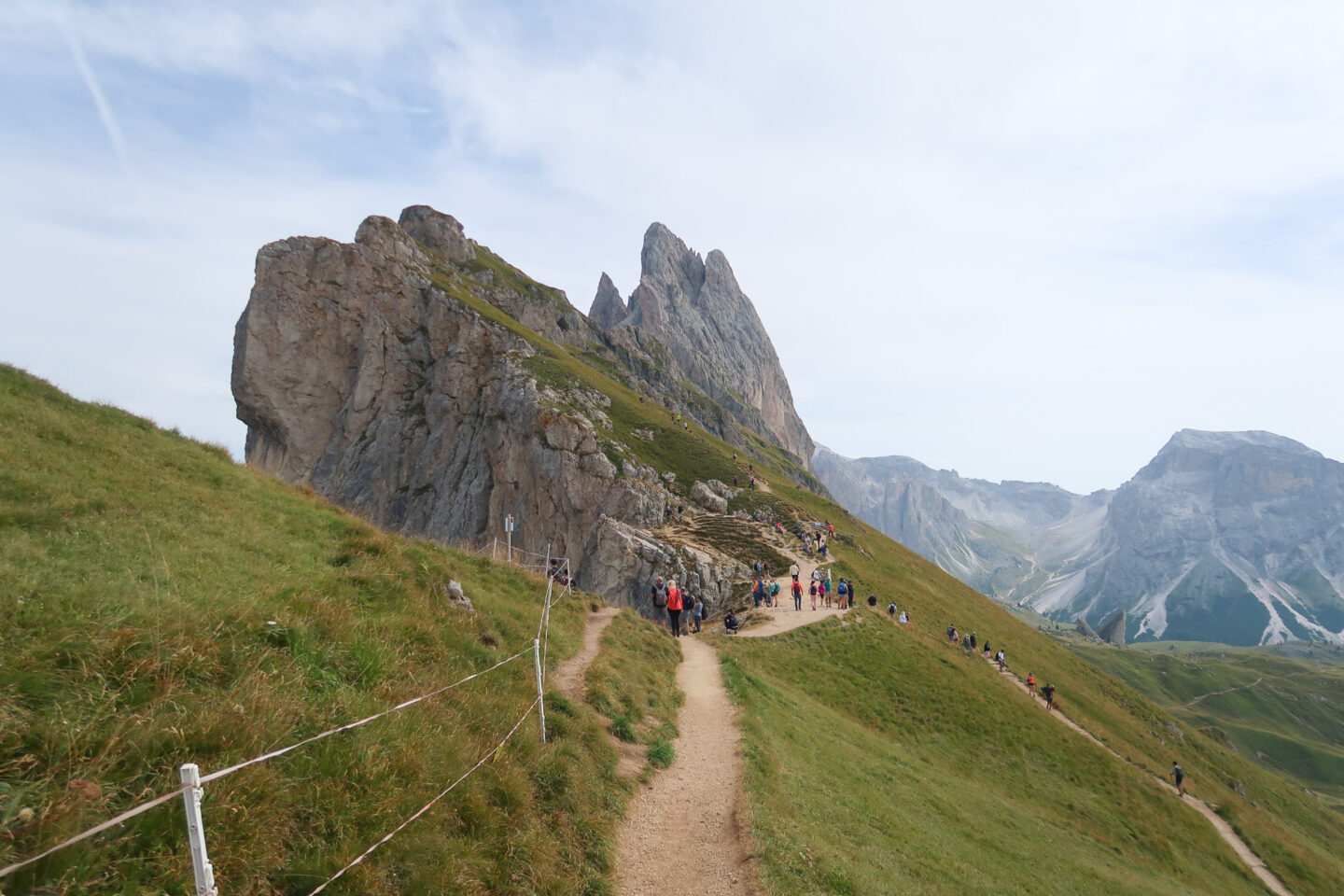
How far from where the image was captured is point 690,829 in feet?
33.8

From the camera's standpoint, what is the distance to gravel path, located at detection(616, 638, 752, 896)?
340 inches

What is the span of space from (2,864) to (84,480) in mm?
10787

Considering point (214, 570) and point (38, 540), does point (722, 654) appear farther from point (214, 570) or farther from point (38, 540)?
point (38, 540)

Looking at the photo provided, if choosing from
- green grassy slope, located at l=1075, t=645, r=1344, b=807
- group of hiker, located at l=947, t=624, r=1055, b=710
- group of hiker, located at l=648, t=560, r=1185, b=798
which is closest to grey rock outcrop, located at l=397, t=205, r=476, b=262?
group of hiker, located at l=648, t=560, r=1185, b=798

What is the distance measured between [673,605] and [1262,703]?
18149 cm

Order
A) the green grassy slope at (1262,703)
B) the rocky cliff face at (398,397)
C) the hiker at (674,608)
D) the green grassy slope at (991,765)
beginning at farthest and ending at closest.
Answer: the green grassy slope at (1262,703) < the rocky cliff face at (398,397) < the hiker at (674,608) < the green grassy slope at (991,765)

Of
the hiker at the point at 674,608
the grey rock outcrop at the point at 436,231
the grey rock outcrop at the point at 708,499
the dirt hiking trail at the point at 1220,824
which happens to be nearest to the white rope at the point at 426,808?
the hiker at the point at 674,608

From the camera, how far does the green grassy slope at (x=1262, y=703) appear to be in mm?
105375

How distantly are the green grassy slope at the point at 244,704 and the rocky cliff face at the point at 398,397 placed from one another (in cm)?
5200

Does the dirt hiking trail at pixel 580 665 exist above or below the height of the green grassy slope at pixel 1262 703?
above

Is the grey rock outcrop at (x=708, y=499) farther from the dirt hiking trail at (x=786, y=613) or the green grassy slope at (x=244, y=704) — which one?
the green grassy slope at (x=244, y=704)

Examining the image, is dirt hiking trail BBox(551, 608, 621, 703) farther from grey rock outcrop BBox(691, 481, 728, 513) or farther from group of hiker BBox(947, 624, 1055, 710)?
grey rock outcrop BBox(691, 481, 728, 513)

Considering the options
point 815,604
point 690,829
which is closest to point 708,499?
point 815,604

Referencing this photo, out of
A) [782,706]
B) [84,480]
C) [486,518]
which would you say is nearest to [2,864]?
[84,480]
